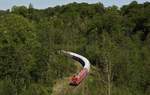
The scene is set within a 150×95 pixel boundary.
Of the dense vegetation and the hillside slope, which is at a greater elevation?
the dense vegetation

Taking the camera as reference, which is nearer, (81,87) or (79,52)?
(81,87)

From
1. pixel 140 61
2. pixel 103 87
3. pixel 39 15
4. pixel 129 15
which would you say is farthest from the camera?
pixel 39 15

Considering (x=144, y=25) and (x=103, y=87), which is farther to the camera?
(x=144, y=25)

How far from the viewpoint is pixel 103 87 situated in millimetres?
36188

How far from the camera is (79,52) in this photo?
182ft

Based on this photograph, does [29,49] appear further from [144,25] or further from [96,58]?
[144,25]

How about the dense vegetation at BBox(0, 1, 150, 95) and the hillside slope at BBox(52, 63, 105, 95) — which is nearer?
the dense vegetation at BBox(0, 1, 150, 95)

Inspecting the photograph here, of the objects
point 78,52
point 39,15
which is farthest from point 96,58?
point 39,15

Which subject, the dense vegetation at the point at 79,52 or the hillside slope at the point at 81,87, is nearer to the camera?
the dense vegetation at the point at 79,52

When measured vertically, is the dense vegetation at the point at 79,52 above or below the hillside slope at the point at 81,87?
above

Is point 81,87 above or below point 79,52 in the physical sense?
above

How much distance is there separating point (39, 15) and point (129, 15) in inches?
698

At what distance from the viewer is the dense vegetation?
1314 inches

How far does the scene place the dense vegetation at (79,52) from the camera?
33.4m
